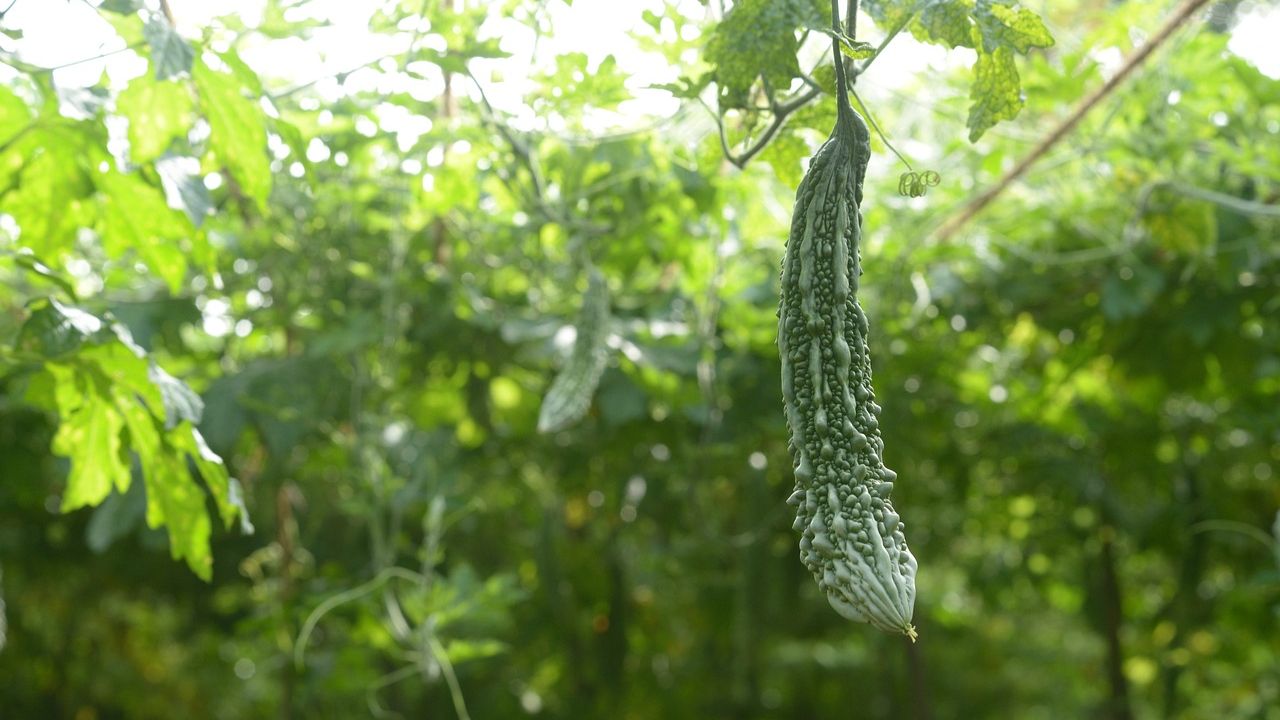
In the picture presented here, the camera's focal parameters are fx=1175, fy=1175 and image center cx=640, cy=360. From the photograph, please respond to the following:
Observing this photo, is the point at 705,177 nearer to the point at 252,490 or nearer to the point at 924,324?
the point at 924,324

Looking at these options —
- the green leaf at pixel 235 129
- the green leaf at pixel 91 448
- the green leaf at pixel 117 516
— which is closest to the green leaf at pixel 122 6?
the green leaf at pixel 235 129

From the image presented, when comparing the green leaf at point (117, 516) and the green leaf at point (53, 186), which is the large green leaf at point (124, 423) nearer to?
the green leaf at point (53, 186)

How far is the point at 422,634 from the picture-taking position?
2.00m

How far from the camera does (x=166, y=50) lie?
1184mm

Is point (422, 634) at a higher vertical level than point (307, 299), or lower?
lower

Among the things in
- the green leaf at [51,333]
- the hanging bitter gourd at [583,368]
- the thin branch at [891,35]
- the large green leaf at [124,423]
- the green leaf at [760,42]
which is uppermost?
the thin branch at [891,35]

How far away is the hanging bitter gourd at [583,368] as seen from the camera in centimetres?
163

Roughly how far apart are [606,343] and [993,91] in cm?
105

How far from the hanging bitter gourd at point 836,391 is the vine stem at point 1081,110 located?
3.62 feet

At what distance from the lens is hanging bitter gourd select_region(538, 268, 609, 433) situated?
64.2 inches

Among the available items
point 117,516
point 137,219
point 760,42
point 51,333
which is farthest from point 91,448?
point 760,42

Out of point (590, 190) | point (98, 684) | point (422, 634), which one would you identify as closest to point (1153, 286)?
point (590, 190)

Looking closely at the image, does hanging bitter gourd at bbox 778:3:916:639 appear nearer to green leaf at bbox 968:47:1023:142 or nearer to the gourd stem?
the gourd stem

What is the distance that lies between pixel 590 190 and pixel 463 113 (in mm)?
406
